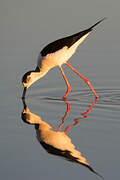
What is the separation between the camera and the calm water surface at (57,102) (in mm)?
5215

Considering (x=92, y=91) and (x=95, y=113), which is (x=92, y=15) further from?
(x=95, y=113)

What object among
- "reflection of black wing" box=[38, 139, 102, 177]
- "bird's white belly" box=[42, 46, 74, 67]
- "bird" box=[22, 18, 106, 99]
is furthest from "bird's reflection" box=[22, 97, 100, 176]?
"bird's white belly" box=[42, 46, 74, 67]

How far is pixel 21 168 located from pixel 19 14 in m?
7.83

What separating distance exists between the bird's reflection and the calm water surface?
0.04ft

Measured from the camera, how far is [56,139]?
608cm

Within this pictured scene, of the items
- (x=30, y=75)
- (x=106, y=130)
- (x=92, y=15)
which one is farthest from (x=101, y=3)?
(x=106, y=130)

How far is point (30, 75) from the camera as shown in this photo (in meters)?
8.29

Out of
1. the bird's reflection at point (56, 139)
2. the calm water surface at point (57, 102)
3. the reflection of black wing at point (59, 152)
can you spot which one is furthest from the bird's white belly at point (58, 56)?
the reflection of black wing at point (59, 152)

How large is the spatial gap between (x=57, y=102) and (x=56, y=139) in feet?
5.80

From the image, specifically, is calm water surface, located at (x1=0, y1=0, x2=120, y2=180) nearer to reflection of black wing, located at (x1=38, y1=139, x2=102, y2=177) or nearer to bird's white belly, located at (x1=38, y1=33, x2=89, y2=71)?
reflection of black wing, located at (x1=38, y1=139, x2=102, y2=177)

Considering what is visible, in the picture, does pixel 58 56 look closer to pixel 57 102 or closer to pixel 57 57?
pixel 57 57

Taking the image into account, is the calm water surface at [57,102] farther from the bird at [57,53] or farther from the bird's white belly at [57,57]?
the bird's white belly at [57,57]

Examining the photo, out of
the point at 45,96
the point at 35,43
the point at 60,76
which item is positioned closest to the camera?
the point at 45,96

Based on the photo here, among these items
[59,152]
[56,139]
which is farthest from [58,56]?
[59,152]
